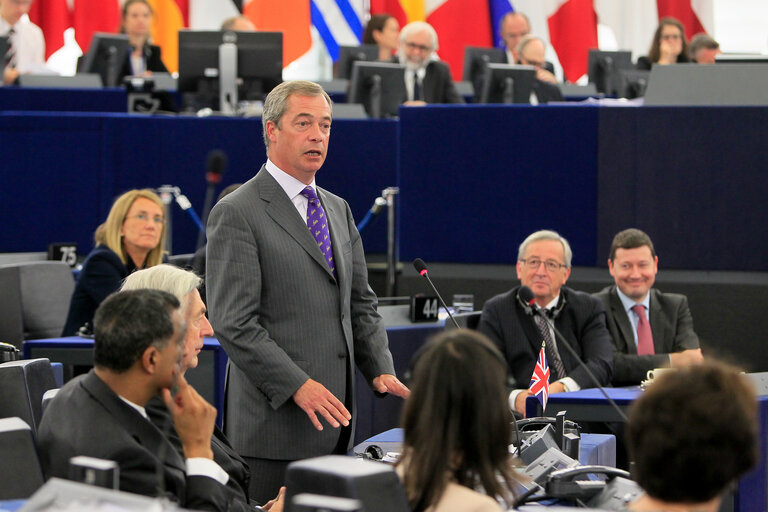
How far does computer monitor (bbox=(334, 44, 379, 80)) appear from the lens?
10344mm

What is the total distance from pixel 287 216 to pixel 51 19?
30.9ft

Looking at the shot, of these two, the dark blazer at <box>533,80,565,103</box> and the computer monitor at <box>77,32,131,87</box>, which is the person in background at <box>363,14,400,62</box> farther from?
the computer monitor at <box>77,32,131,87</box>

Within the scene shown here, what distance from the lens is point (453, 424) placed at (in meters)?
1.92

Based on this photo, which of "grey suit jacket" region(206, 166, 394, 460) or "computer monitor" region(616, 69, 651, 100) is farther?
"computer monitor" region(616, 69, 651, 100)

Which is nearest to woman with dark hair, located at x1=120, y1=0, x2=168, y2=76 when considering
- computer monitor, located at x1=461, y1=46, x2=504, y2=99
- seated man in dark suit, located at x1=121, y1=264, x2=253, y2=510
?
computer monitor, located at x1=461, y1=46, x2=504, y2=99

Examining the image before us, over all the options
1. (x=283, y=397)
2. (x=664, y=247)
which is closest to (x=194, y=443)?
(x=283, y=397)

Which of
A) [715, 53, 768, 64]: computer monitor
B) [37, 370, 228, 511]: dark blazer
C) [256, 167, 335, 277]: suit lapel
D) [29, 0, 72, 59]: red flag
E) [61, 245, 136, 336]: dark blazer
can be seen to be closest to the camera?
[37, 370, 228, 511]: dark blazer

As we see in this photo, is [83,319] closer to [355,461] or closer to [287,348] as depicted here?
[287,348]

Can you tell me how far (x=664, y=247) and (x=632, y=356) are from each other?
5.11 feet

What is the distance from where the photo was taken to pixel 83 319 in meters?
5.29

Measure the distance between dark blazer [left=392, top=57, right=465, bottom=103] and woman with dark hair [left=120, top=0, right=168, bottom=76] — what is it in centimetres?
217

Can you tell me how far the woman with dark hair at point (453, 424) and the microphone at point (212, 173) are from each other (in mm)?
5459

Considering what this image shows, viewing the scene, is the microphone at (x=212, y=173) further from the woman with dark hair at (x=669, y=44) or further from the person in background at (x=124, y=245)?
the woman with dark hair at (x=669, y=44)

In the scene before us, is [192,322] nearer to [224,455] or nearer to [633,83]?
[224,455]
